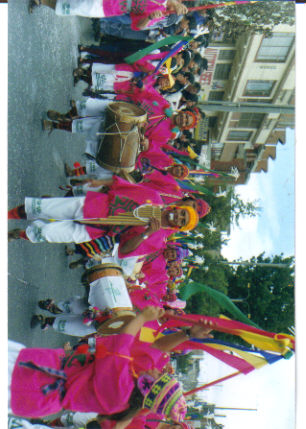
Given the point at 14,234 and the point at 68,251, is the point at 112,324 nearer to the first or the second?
the point at 14,234

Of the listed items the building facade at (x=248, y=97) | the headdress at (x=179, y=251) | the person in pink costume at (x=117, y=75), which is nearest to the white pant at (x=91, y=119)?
the person in pink costume at (x=117, y=75)

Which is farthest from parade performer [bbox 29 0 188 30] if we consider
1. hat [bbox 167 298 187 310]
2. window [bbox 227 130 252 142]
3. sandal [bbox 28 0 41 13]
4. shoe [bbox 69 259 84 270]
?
hat [bbox 167 298 187 310]

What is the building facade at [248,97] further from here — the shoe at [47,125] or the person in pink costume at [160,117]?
the shoe at [47,125]

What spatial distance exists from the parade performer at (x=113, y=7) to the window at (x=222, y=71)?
2.69 feet

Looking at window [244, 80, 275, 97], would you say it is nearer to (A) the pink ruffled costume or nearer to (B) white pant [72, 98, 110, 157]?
(B) white pant [72, 98, 110, 157]

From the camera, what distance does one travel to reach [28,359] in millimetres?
3316

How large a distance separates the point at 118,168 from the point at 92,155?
22.2 inches

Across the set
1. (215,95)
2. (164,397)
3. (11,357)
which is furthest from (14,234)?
(215,95)

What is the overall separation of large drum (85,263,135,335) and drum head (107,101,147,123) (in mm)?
1743

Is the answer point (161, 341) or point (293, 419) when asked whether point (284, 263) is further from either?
point (161, 341)

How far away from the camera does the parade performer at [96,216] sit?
4.19 metres

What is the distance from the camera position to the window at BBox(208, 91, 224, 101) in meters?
5.22

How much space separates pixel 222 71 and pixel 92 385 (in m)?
3.94
